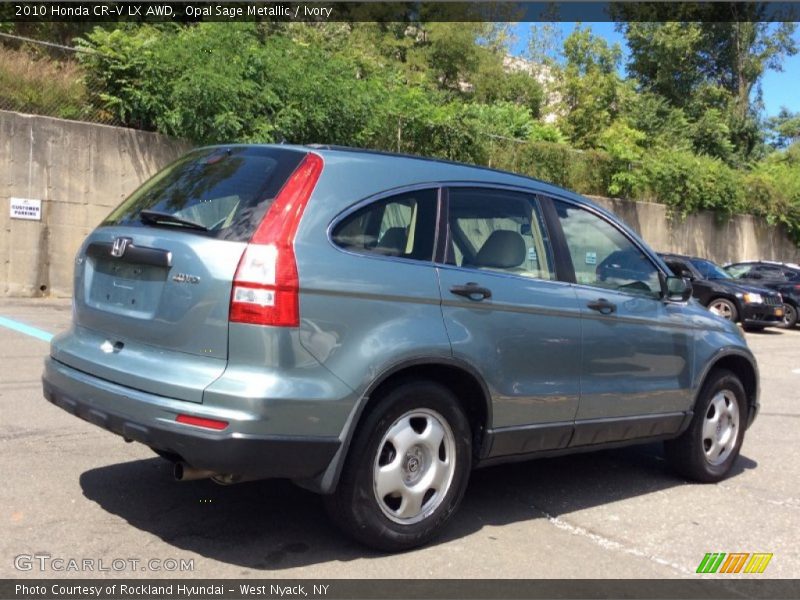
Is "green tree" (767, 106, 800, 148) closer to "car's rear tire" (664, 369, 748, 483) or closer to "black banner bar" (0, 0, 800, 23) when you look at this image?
"black banner bar" (0, 0, 800, 23)

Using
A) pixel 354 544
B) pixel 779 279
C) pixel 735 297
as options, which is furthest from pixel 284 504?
pixel 779 279

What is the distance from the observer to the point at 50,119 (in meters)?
14.7

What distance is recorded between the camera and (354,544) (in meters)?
4.20

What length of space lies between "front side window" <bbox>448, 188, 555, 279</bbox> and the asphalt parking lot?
4.86ft

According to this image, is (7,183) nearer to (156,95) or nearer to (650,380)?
(156,95)

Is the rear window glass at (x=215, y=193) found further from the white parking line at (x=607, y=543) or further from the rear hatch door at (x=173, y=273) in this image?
the white parking line at (x=607, y=543)

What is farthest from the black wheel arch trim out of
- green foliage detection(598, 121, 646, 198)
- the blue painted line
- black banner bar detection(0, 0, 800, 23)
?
green foliage detection(598, 121, 646, 198)

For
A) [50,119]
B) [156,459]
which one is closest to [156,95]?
[50,119]

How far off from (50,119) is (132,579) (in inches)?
509

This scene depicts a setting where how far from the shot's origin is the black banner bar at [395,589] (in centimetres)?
354

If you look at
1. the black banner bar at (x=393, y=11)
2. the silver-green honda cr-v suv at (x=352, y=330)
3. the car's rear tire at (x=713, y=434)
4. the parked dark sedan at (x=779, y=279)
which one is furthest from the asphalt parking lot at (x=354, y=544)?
the parked dark sedan at (x=779, y=279)

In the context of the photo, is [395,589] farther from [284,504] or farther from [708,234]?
[708,234]

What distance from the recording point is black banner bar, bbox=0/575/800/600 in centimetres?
354

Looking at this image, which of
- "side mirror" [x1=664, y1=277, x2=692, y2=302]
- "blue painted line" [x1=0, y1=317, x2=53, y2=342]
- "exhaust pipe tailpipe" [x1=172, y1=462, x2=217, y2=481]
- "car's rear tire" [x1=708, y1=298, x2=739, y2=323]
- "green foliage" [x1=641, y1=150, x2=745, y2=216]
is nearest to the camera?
"exhaust pipe tailpipe" [x1=172, y1=462, x2=217, y2=481]
